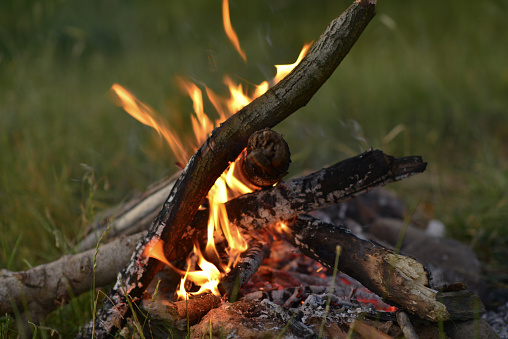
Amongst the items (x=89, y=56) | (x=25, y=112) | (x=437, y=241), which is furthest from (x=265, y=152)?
(x=89, y=56)

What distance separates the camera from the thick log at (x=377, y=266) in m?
1.41

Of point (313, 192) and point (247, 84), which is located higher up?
point (247, 84)

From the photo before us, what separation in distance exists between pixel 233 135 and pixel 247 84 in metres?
0.48

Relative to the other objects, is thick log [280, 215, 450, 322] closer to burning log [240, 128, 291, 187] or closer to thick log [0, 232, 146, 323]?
burning log [240, 128, 291, 187]

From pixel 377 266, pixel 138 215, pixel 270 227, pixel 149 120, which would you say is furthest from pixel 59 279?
pixel 377 266

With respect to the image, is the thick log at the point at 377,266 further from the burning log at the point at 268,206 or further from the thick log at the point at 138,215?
the thick log at the point at 138,215

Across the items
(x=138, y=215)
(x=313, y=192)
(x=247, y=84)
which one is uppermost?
(x=247, y=84)

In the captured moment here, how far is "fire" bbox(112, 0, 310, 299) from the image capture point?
166 centimetres

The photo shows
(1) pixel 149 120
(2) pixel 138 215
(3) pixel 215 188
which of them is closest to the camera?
(3) pixel 215 188

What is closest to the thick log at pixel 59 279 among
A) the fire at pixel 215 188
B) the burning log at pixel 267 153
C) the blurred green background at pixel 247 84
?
the blurred green background at pixel 247 84

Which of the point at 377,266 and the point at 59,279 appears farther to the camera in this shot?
the point at 59,279

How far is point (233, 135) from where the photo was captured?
152cm

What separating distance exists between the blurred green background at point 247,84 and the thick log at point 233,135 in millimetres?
429

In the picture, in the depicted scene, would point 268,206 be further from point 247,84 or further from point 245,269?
point 247,84
